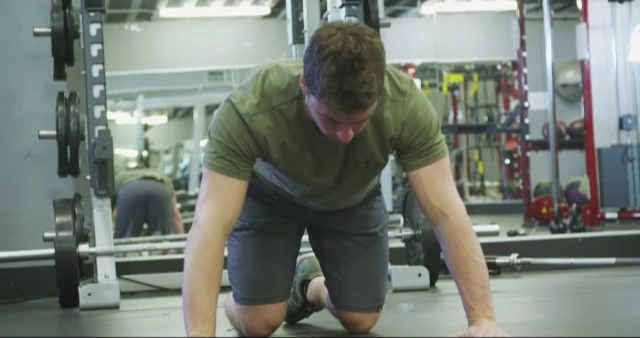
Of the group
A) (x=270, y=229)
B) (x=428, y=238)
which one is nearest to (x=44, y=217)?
(x=428, y=238)

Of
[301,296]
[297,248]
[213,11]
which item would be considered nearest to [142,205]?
[213,11]

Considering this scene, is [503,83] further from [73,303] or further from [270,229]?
[270,229]

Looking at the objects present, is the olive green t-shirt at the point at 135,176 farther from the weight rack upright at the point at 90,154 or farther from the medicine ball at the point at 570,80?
the medicine ball at the point at 570,80

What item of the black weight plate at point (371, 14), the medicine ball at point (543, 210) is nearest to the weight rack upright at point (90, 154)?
the black weight plate at point (371, 14)

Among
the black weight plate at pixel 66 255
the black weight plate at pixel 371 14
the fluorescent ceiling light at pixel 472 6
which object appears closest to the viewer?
the black weight plate at pixel 66 255

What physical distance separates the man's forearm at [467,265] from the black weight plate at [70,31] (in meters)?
2.47

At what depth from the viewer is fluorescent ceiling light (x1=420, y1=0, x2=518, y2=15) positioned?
8.18m

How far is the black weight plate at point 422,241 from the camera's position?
419 cm

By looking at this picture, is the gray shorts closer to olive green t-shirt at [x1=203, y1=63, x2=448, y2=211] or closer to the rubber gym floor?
the rubber gym floor

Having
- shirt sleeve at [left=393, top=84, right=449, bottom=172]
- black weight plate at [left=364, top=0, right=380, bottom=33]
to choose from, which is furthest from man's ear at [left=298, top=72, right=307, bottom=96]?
black weight plate at [left=364, top=0, right=380, bottom=33]

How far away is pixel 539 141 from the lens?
7859 mm

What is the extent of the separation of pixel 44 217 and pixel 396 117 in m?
3.04

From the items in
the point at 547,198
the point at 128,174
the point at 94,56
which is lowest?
the point at 547,198

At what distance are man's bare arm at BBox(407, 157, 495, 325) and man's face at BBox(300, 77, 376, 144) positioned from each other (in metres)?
0.27
